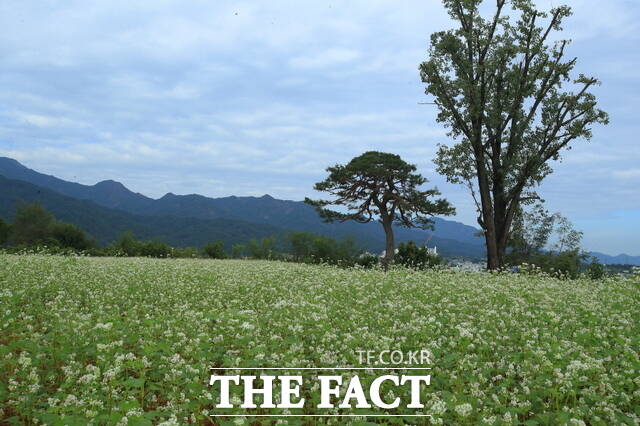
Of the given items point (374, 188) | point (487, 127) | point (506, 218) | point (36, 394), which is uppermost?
point (487, 127)

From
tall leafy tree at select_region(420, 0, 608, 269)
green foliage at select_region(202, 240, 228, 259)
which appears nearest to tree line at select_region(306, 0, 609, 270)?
tall leafy tree at select_region(420, 0, 608, 269)

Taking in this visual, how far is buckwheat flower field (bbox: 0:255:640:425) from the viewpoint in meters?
6.60

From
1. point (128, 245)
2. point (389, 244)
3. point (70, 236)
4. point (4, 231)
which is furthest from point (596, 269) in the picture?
point (4, 231)

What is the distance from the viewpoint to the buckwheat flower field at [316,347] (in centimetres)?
660

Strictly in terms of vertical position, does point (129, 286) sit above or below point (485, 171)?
below

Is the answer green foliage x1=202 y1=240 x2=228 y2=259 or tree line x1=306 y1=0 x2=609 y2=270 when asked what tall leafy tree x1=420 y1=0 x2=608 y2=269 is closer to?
tree line x1=306 y1=0 x2=609 y2=270

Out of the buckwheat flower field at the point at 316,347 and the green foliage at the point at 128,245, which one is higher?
the green foliage at the point at 128,245

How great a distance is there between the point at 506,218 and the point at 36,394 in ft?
102

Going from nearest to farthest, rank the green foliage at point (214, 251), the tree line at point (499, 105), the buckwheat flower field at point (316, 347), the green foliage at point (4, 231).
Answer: the buckwheat flower field at point (316, 347), the tree line at point (499, 105), the green foliage at point (214, 251), the green foliage at point (4, 231)

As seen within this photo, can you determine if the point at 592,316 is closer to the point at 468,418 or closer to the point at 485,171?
the point at 468,418

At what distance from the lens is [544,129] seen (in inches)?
1271

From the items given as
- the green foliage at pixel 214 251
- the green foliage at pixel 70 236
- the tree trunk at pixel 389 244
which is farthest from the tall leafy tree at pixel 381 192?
the green foliage at pixel 70 236

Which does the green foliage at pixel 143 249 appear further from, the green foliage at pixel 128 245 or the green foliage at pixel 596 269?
the green foliage at pixel 596 269

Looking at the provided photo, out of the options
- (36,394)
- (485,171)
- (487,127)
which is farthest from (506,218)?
(36,394)
